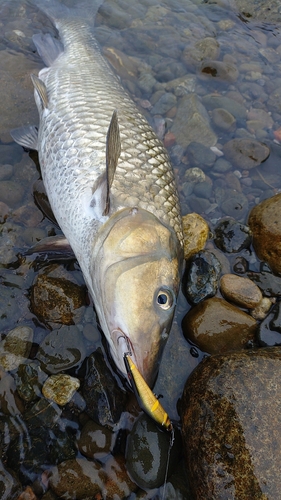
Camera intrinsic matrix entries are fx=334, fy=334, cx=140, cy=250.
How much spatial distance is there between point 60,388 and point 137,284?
128 cm

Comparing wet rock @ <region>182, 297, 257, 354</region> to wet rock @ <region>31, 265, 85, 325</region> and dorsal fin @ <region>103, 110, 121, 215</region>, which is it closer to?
wet rock @ <region>31, 265, 85, 325</region>

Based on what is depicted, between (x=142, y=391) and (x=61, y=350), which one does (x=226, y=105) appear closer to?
(x=61, y=350)

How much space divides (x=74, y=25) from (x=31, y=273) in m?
4.22

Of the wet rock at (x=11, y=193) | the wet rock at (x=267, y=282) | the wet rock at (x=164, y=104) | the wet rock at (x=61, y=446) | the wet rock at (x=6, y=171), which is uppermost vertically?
the wet rock at (x=164, y=104)

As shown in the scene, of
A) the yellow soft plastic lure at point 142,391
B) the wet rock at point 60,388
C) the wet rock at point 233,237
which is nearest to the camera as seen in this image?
the yellow soft plastic lure at point 142,391

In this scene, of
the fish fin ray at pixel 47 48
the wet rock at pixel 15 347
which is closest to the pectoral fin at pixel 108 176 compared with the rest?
the wet rock at pixel 15 347

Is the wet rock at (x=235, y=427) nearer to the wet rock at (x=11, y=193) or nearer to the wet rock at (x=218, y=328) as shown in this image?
the wet rock at (x=218, y=328)

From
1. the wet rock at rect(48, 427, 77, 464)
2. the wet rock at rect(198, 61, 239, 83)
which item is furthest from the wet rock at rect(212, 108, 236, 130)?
the wet rock at rect(48, 427, 77, 464)

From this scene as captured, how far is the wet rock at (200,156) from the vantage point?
15.2ft

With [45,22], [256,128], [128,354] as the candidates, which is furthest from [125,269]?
[45,22]

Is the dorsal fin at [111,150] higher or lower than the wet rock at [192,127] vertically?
higher

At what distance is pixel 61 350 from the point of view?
3146mm

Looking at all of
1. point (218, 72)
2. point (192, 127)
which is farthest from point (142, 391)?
point (218, 72)

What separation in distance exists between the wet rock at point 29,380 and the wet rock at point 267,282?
2.40 m
